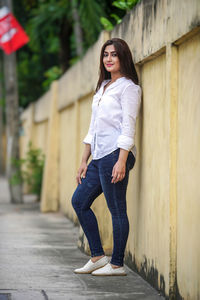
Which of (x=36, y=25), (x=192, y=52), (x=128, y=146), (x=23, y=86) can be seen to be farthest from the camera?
(x=23, y=86)

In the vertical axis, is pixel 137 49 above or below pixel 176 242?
above

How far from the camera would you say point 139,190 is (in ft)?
19.3

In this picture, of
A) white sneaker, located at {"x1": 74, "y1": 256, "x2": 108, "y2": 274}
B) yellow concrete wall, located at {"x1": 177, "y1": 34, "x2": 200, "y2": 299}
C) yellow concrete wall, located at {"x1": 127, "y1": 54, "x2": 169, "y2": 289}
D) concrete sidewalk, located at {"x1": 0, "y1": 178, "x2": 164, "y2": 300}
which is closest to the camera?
yellow concrete wall, located at {"x1": 177, "y1": 34, "x2": 200, "y2": 299}

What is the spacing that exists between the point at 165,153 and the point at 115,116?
0.63 meters

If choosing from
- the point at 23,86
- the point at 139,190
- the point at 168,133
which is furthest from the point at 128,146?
the point at 23,86

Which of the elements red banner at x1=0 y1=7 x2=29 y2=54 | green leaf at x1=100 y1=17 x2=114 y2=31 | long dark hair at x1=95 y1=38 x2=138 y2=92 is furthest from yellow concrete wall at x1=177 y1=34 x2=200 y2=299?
red banner at x1=0 y1=7 x2=29 y2=54

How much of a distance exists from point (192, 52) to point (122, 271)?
214cm

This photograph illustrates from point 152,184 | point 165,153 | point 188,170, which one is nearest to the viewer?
point 188,170

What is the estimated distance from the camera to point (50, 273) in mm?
5676

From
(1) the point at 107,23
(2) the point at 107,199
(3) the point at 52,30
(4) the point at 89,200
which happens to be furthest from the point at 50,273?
(3) the point at 52,30

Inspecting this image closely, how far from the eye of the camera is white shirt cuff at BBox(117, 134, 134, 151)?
512cm

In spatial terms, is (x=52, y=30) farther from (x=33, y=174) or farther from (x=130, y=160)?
(x=130, y=160)

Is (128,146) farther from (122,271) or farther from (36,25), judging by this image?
(36,25)

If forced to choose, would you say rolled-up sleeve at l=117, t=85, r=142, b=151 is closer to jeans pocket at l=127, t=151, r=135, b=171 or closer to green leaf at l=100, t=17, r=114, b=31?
jeans pocket at l=127, t=151, r=135, b=171
